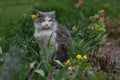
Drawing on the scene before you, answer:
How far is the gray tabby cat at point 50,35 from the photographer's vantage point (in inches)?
315

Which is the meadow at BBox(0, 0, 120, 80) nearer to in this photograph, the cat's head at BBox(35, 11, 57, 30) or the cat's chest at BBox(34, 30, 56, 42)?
the cat's chest at BBox(34, 30, 56, 42)

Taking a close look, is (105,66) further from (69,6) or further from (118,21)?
(69,6)

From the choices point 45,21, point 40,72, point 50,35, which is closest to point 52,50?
point 50,35

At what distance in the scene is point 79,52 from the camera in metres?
8.06

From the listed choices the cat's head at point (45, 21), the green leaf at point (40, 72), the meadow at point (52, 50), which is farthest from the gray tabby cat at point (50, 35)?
the green leaf at point (40, 72)

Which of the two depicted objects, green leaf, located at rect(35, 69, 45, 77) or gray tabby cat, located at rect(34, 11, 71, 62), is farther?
gray tabby cat, located at rect(34, 11, 71, 62)

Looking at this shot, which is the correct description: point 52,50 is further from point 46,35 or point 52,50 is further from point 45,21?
point 45,21

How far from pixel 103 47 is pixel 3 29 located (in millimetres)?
1698

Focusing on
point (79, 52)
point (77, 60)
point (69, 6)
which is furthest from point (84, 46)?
point (69, 6)

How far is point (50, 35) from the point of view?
7898 millimetres

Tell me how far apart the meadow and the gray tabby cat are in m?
0.14

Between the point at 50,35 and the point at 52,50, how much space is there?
11.7 inches

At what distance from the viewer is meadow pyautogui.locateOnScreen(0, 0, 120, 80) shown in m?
6.28

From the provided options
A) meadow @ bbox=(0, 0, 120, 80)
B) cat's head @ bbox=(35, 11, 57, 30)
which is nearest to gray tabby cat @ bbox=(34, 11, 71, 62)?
cat's head @ bbox=(35, 11, 57, 30)
